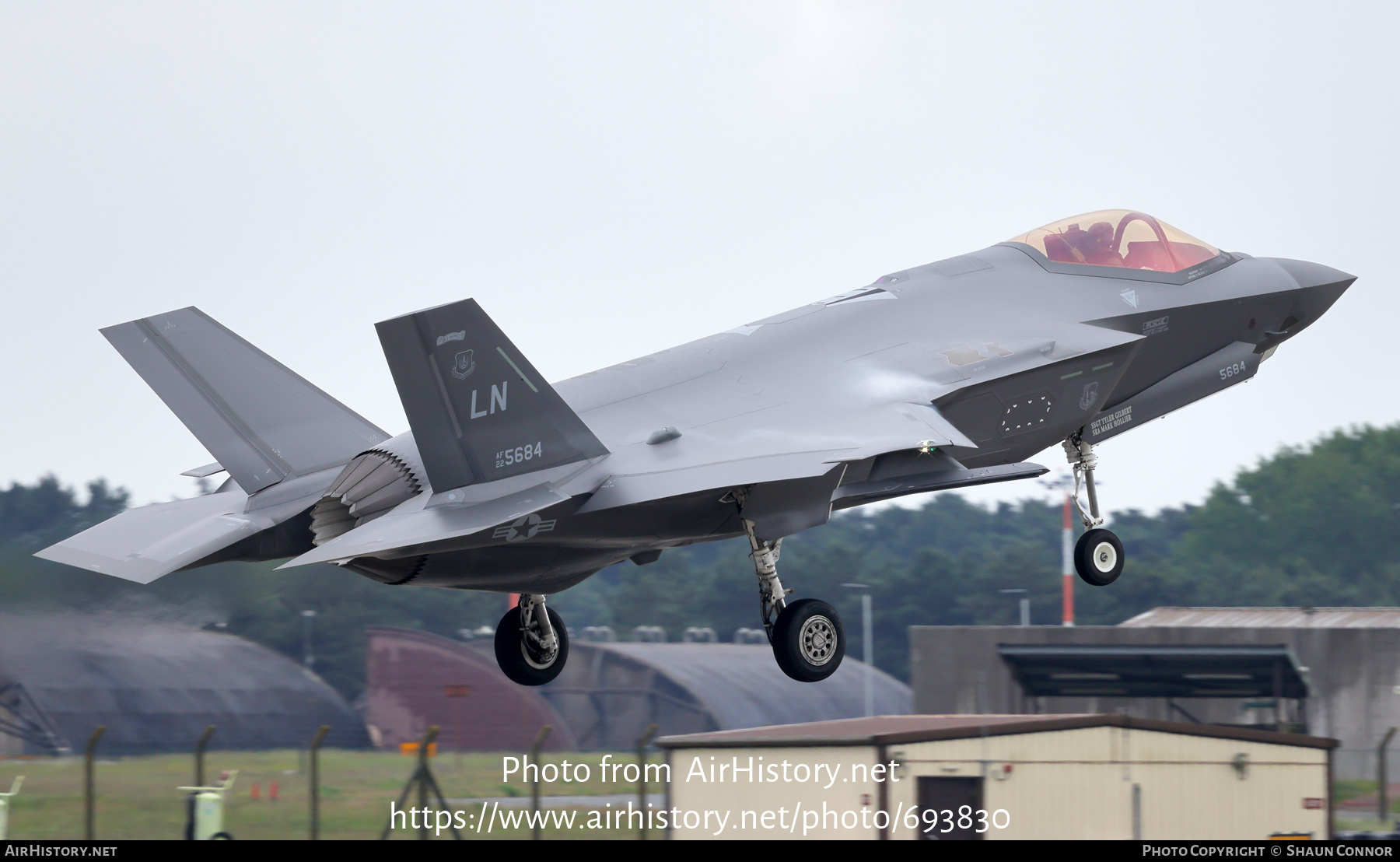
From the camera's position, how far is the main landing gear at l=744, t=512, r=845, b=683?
1415 cm

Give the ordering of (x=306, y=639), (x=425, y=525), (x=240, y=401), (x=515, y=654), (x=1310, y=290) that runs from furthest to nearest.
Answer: (x=306, y=639) → (x=1310, y=290) → (x=515, y=654) → (x=240, y=401) → (x=425, y=525)

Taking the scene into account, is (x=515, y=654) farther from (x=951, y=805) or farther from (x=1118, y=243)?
(x=1118, y=243)

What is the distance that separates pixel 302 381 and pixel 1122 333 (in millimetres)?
8433

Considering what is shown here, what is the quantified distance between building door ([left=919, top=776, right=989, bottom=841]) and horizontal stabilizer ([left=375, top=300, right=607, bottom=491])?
944 cm

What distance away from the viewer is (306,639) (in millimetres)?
29328

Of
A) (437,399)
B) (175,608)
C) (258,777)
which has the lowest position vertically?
(258,777)

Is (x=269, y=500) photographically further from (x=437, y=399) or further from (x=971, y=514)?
(x=971, y=514)

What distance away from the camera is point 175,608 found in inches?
893

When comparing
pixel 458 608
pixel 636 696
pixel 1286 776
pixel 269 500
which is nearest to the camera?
pixel 269 500

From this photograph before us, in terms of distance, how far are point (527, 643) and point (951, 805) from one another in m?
7.42

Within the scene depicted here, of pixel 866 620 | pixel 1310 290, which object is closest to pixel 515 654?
pixel 1310 290

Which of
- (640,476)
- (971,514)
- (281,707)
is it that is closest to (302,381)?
(640,476)

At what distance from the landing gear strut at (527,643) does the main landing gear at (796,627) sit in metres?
2.60

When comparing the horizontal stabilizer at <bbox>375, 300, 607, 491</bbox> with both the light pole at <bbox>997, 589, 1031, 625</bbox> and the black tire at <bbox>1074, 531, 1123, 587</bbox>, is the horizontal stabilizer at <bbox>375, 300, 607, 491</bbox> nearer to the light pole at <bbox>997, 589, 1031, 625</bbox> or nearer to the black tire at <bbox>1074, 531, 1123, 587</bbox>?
the black tire at <bbox>1074, 531, 1123, 587</bbox>
